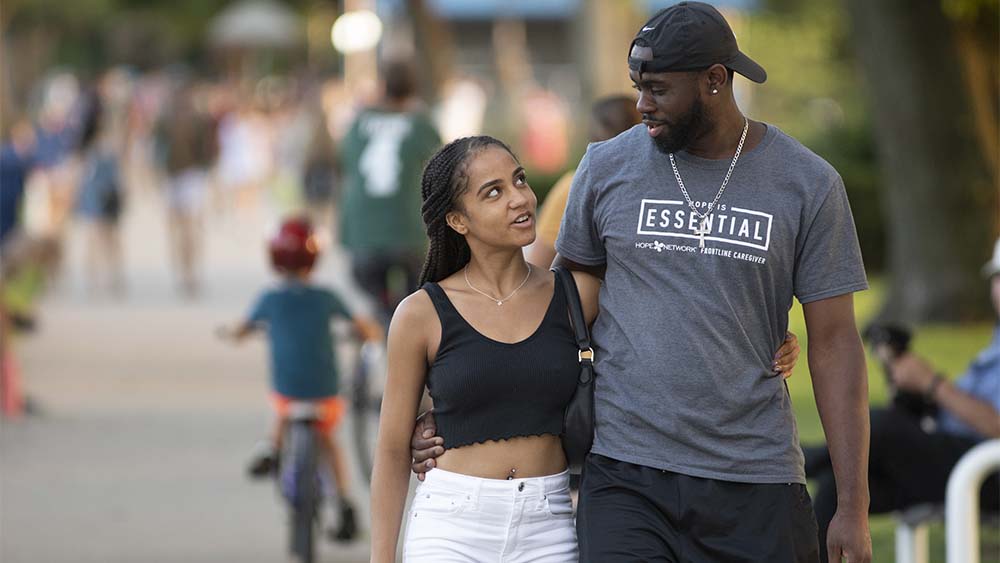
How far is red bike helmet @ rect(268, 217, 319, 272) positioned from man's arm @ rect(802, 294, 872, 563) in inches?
137

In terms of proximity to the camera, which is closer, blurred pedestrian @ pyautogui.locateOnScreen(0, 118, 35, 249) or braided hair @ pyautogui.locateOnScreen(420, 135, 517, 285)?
braided hair @ pyautogui.locateOnScreen(420, 135, 517, 285)

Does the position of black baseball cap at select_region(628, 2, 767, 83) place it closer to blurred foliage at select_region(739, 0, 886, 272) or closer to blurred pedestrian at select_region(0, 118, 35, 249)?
blurred pedestrian at select_region(0, 118, 35, 249)

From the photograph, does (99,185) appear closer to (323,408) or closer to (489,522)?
(323,408)

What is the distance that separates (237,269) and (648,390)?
18465mm

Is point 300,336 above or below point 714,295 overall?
below

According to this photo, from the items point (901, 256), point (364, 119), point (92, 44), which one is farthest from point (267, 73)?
point (364, 119)

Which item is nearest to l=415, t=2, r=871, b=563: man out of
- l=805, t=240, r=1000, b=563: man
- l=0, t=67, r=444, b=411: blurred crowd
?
l=805, t=240, r=1000, b=563: man

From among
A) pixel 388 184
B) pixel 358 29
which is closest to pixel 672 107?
pixel 388 184

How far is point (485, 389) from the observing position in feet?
12.4

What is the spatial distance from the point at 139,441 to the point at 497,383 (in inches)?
274

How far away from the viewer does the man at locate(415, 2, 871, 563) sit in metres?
3.68

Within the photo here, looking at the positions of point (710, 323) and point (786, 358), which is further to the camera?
point (786, 358)

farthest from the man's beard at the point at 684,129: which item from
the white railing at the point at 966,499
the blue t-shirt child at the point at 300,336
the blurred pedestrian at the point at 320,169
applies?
the blurred pedestrian at the point at 320,169

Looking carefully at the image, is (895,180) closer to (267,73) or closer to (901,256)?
(901,256)
